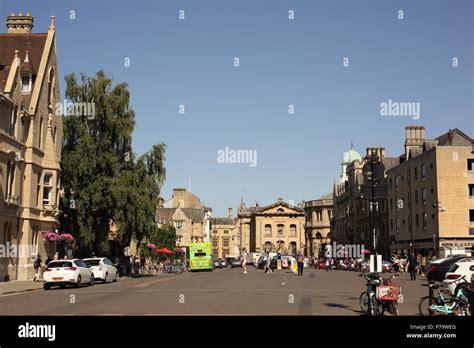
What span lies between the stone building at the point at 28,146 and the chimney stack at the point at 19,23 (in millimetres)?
5353

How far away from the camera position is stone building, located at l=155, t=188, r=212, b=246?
133375mm

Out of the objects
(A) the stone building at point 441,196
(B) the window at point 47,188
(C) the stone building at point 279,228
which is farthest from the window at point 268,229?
(B) the window at point 47,188

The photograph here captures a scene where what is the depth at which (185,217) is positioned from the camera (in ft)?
442

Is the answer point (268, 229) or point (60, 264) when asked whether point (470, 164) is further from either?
point (268, 229)

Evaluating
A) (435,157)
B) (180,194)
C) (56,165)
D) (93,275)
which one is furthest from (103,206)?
(180,194)

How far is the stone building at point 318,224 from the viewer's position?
135750 millimetres

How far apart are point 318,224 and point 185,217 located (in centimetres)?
3042

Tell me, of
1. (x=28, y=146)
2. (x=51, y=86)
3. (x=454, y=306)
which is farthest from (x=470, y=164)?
(x=454, y=306)

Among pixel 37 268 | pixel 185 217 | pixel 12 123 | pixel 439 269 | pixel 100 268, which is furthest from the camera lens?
pixel 185 217

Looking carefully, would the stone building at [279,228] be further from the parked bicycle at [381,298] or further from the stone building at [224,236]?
the parked bicycle at [381,298]
